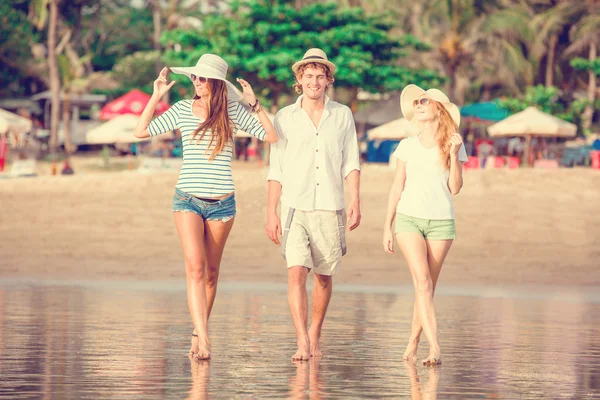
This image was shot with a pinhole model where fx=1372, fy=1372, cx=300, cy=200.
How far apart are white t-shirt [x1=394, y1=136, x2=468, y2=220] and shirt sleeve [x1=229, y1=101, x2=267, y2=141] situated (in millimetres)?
841

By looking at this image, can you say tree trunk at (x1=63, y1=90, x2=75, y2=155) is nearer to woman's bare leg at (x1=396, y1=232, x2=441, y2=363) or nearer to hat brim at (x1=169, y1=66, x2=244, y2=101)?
hat brim at (x1=169, y1=66, x2=244, y2=101)

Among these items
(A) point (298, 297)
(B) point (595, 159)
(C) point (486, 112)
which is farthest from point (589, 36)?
(A) point (298, 297)

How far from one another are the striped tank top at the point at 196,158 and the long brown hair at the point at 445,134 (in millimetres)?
1025

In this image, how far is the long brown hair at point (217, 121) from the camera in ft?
25.4

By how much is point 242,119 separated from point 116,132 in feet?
108

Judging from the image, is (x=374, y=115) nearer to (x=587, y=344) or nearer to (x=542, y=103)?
(x=542, y=103)

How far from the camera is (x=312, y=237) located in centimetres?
795

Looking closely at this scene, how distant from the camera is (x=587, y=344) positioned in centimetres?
902

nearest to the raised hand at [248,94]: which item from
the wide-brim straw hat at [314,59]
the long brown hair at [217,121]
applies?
the long brown hair at [217,121]

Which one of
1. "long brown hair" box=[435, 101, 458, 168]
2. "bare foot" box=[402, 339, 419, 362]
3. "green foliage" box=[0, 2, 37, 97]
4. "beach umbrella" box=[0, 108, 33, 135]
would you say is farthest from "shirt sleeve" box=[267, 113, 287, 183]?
"green foliage" box=[0, 2, 37, 97]

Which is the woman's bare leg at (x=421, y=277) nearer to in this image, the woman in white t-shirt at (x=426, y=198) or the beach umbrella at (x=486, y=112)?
the woman in white t-shirt at (x=426, y=198)

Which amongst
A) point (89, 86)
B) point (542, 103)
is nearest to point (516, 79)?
point (542, 103)

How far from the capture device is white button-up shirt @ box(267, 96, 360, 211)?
7.92 metres

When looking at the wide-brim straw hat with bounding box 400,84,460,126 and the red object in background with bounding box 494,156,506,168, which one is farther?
the red object in background with bounding box 494,156,506,168
